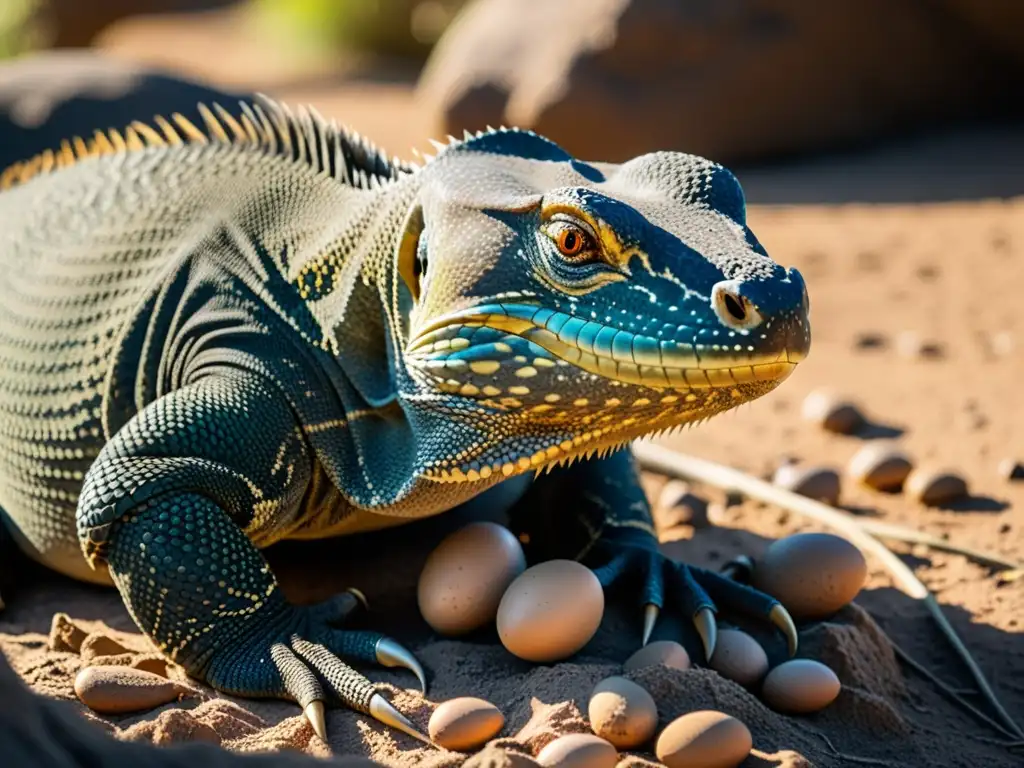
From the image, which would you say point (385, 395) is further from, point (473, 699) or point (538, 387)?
point (473, 699)

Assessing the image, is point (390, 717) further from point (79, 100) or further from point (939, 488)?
point (79, 100)

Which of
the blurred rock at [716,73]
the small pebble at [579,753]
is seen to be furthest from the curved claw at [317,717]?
the blurred rock at [716,73]

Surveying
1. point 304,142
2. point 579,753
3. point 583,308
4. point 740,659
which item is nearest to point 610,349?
point 583,308

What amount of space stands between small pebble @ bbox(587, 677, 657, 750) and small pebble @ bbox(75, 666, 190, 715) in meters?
1.43

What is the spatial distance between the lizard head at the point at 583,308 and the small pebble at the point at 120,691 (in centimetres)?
117

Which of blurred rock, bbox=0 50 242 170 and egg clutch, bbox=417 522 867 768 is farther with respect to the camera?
blurred rock, bbox=0 50 242 170

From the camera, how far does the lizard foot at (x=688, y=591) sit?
486 centimetres

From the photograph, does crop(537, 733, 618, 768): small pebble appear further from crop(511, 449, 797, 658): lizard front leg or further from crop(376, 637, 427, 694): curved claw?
crop(511, 449, 797, 658): lizard front leg

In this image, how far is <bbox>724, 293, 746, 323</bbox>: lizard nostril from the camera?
3.92 metres

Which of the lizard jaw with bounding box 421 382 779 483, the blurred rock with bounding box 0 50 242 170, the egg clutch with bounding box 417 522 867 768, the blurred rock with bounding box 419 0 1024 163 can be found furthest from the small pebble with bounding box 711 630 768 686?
the blurred rock with bounding box 419 0 1024 163

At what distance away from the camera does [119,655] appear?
4.74 m

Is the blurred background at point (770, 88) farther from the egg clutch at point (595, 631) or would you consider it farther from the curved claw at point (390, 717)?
the curved claw at point (390, 717)

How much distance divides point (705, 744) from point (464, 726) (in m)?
0.74

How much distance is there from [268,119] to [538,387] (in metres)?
2.27
